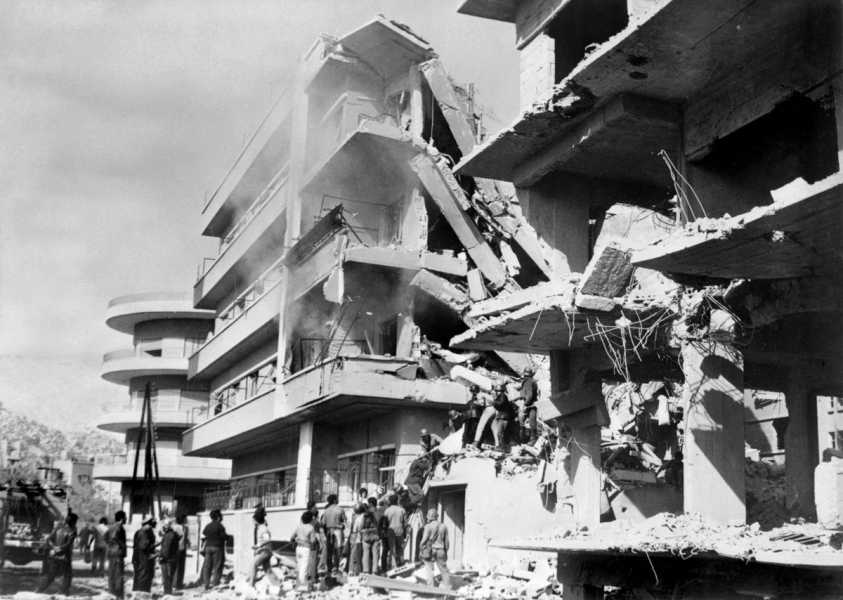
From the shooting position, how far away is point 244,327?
3634cm

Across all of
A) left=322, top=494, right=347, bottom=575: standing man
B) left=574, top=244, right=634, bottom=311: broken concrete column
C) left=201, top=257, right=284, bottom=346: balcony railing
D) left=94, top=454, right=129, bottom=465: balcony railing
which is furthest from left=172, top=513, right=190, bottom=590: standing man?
left=94, top=454, right=129, bottom=465: balcony railing

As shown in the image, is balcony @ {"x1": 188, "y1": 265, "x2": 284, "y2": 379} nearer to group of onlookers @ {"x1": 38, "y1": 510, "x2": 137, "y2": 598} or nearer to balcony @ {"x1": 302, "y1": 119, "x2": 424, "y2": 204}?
balcony @ {"x1": 302, "y1": 119, "x2": 424, "y2": 204}

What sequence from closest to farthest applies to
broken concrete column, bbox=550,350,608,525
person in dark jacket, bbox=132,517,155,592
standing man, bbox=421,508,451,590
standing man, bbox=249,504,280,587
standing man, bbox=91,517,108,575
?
broken concrete column, bbox=550,350,608,525, standing man, bbox=421,508,451,590, standing man, bbox=249,504,280,587, person in dark jacket, bbox=132,517,155,592, standing man, bbox=91,517,108,575

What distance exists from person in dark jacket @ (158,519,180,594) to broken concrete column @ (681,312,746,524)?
1216 cm

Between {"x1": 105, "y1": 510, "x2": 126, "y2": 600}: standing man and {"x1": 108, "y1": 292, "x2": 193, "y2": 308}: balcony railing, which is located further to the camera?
{"x1": 108, "y1": 292, "x2": 193, "y2": 308}: balcony railing

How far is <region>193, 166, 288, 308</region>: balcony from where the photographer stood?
113ft

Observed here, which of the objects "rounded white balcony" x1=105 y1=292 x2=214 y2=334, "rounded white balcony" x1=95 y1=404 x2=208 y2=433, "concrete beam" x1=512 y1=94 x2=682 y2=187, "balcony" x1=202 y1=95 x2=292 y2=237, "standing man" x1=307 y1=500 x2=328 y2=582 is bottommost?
"standing man" x1=307 y1=500 x2=328 y2=582

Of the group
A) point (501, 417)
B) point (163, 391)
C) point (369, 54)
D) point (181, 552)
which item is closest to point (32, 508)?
point (181, 552)

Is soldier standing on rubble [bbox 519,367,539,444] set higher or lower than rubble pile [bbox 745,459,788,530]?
higher

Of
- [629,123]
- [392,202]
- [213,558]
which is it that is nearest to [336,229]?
[392,202]

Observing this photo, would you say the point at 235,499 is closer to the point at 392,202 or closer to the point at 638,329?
the point at 392,202

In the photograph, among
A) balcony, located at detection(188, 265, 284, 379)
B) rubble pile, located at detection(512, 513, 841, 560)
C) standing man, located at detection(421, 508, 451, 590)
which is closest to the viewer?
rubble pile, located at detection(512, 513, 841, 560)

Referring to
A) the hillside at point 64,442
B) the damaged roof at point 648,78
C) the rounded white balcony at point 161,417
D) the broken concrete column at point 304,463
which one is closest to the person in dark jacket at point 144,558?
the broken concrete column at point 304,463

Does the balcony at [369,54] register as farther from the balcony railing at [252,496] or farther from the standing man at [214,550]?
the standing man at [214,550]
